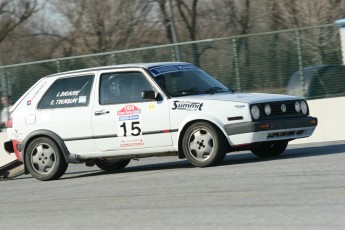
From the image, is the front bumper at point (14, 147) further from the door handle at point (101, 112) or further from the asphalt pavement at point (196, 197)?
the door handle at point (101, 112)

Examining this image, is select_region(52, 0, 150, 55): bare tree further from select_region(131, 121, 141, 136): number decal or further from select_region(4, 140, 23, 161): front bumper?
select_region(131, 121, 141, 136): number decal

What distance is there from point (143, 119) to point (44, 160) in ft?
Answer: 5.63

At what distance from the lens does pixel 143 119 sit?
39.6 ft

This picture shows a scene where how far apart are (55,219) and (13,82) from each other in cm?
1094

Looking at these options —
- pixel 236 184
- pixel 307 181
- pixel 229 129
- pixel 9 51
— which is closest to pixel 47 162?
pixel 229 129

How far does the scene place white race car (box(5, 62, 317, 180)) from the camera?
11.7 metres

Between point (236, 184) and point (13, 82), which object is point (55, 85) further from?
point (13, 82)

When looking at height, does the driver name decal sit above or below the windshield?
below

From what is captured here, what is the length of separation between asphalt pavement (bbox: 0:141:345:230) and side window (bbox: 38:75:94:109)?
112cm

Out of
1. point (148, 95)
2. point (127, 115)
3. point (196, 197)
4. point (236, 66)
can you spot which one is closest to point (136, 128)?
point (127, 115)

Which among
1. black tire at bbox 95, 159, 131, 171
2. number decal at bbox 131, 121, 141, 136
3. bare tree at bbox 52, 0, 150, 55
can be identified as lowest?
black tire at bbox 95, 159, 131, 171

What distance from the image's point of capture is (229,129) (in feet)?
38.1

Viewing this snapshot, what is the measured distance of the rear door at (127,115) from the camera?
12023mm

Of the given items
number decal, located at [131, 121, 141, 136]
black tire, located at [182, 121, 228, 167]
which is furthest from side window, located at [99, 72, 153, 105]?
black tire, located at [182, 121, 228, 167]
